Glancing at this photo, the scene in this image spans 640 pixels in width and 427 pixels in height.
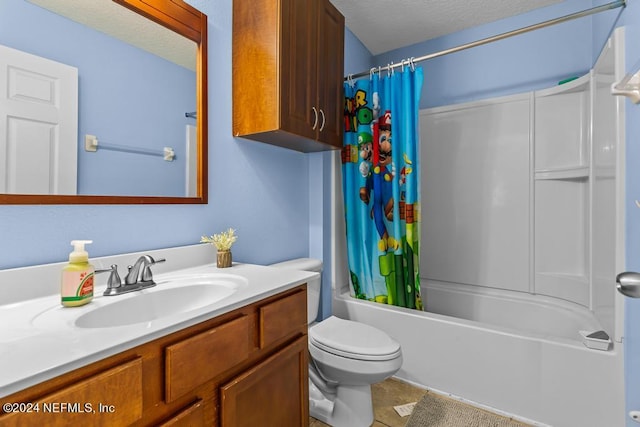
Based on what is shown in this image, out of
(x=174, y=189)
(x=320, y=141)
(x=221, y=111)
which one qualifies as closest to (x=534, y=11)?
(x=320, y=141)

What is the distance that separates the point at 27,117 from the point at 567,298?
2876 millimetres

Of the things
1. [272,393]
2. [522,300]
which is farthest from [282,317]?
[522,300]

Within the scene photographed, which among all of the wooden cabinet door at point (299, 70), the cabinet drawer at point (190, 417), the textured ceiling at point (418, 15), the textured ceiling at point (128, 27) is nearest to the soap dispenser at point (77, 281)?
the cabinet drawer at point (190, 417)

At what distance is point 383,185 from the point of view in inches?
78.1

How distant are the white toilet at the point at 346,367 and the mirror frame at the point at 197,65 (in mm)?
682

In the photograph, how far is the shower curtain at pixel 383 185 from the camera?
1882 mm

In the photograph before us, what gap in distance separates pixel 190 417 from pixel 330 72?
1.65 metres

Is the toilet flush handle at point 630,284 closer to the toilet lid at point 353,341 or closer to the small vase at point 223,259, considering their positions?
the toilet lid at point 353,341

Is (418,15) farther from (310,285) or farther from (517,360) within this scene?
(517,360)

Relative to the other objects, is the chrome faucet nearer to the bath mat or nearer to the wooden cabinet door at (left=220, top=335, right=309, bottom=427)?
the wooden cabinet door at (left=220, top=335, right=309, bottom=427)

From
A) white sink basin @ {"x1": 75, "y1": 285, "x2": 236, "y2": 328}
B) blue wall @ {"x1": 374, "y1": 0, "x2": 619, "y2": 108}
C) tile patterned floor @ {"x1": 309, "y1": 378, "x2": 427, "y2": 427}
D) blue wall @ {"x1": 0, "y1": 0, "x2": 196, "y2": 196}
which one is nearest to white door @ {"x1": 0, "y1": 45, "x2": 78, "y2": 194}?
blue wall @ {"x1": 0, "y1": 0, "x2": 196, "y2": 196}

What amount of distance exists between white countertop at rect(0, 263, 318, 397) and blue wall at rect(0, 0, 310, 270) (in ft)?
0.59

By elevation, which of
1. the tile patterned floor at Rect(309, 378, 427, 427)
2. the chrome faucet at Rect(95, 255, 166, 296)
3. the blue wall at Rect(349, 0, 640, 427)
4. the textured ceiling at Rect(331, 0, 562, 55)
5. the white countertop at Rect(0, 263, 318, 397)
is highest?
the textured ceiling at Rect(331, 0, 562, 55)

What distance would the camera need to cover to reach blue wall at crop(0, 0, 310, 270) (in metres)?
0.93
